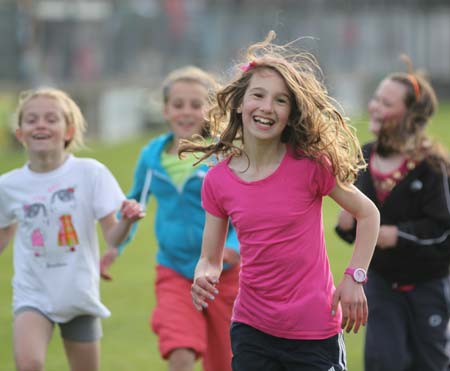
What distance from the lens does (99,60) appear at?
30688 millimetres

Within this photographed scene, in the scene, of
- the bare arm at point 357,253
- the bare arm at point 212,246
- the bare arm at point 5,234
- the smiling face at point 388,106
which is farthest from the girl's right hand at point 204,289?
the smiling face at point 388,106

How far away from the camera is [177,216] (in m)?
6.84

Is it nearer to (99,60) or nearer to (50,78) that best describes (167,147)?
(50,78)

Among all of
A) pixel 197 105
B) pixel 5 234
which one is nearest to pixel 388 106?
pixel 197 105

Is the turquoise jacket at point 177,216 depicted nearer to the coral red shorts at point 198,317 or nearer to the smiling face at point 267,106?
the coral red shorts at point 198,317

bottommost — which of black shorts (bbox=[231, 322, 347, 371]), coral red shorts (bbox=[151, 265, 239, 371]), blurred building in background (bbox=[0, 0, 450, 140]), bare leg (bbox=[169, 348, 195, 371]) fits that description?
blurred building in background (bbox=[0, 0, 450, 140])

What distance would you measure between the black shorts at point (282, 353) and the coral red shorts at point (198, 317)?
1.34 meters

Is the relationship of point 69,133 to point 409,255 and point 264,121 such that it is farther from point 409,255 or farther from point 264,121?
point 409,255

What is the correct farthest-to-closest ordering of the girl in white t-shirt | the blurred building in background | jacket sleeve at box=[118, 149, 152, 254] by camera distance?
the blurred building in background < jacket sleeve at box=[118, 149, 152, 254] < the girl in white t-shirt

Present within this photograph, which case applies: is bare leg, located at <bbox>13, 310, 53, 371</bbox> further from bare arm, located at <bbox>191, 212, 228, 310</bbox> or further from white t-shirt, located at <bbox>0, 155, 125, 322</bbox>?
bare arm, located at <bbox>191, 212, 228, 310</bbox>

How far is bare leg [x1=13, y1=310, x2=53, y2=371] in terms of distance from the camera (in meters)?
6.03

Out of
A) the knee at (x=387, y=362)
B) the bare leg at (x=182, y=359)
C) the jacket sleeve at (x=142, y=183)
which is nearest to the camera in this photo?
the bare leg at (x=182, y=359)

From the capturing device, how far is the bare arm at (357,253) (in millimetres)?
→ 4953

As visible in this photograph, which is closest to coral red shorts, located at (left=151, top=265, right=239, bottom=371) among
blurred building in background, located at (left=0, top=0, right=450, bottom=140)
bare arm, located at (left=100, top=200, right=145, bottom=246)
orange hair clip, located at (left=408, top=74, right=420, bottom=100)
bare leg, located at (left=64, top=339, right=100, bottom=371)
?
bare leg, located at (left=64, top=339, right=100, bottom=371)
